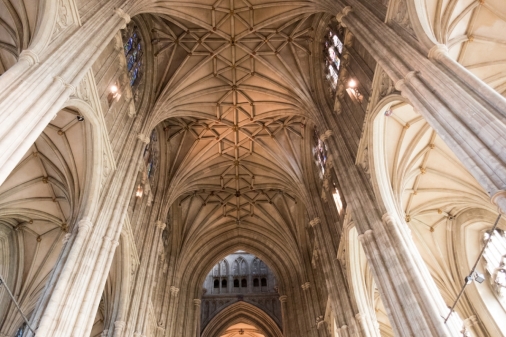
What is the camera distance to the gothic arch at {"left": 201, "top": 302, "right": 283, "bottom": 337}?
31.3 metres

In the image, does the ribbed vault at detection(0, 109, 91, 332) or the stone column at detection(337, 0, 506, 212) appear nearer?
the stone column at detection(337, 0, 506, 212)

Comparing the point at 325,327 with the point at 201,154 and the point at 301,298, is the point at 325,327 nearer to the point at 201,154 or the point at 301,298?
the point at 301,298

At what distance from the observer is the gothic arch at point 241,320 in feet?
103

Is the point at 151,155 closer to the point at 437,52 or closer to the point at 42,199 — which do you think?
the point at 42,199

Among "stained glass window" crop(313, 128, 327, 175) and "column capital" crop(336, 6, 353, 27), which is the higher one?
"stained glass window" crop(313, 128, 327, 175)

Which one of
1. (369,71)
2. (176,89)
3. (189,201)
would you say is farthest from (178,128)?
(369,71)

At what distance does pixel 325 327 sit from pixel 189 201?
12.2m

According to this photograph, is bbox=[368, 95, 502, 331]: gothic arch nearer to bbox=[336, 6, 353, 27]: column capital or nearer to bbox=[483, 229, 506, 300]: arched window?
bbox=[483, 229, 506, 300]: arched window

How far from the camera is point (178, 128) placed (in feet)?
77.0

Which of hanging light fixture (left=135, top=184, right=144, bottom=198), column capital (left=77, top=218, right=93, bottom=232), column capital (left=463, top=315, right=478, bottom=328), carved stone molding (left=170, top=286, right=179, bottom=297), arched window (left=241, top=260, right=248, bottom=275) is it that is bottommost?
column capital (left=463, top=315, right=478, bottom=328)

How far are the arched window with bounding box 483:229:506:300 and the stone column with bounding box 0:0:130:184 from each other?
15.1 m

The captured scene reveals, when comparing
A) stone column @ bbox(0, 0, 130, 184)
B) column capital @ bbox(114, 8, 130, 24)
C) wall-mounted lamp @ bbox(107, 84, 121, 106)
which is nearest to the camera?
stone column @ bbox(0, 0, 130, 184)

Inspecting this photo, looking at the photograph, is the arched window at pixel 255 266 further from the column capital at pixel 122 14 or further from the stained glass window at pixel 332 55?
the column capital at pixel 122 14

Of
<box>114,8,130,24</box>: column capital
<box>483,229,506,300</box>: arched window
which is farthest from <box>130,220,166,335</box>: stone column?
<box>483,229,506,300</box>: arched window
